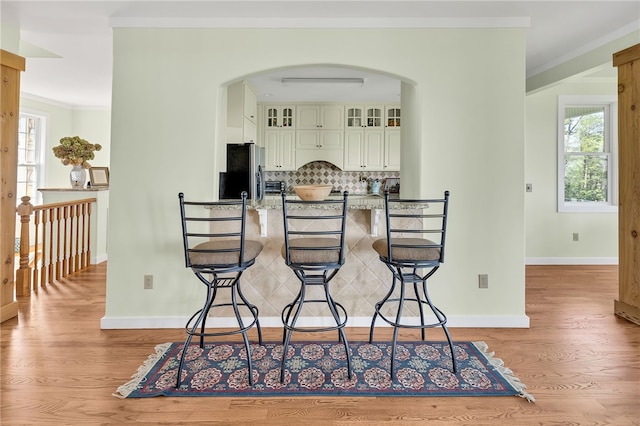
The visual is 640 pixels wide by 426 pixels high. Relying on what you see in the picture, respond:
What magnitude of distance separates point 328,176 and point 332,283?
3.65 meters

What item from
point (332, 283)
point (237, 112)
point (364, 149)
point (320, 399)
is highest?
point (237, 112)

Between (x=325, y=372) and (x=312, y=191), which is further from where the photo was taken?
(x=312, y=191)

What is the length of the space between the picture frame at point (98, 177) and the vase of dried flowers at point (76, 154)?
0.33 metres

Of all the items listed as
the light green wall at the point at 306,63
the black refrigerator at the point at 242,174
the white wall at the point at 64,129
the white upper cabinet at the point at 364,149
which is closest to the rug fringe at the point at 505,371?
the light green wall at the point at 306,63

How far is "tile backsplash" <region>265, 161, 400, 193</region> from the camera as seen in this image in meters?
6.40

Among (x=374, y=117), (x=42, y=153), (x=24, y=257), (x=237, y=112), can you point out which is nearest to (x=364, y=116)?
(x=374, y=117)

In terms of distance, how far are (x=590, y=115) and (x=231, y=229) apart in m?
5.06

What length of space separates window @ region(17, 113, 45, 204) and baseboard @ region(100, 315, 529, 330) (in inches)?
186

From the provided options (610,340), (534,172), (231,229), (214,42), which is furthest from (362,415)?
(534,172)

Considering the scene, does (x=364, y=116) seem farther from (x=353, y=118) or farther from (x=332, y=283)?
(x=332, y=283)

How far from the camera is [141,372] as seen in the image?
2.18 meters

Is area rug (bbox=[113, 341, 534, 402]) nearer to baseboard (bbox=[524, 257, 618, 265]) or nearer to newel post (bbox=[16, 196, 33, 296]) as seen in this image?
newel post (bbox=[16, 196, 33, 296])

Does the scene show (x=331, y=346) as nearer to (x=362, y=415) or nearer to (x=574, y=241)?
(x=362, y=415)

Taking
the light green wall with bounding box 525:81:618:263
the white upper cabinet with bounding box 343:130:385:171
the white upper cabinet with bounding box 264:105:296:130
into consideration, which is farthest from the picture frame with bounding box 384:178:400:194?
the light green wall with bounding box 525:81:618:263
